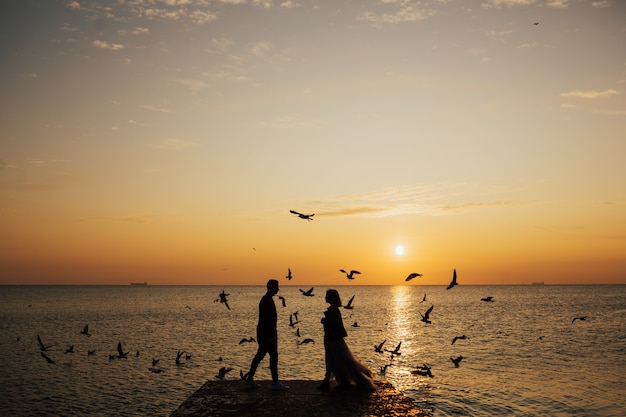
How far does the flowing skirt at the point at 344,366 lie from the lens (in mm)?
12891

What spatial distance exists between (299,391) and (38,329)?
73438mm

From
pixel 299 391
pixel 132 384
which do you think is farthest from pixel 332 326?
pixel 132 384

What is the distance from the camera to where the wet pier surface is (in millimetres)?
11180

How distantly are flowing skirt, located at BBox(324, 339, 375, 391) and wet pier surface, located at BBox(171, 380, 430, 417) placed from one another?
26cm

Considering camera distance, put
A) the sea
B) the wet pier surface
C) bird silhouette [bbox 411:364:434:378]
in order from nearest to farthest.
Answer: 1. the wet pier surface
2. the sea
3. bird silhouette [bbox 411:364:434:378]

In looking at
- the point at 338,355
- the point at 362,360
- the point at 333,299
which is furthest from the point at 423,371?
the point at 333,299

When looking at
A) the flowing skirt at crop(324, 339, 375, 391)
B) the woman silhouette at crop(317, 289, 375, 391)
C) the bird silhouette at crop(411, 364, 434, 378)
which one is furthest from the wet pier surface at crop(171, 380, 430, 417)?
the bird silhouette at crop(411, 364, 434, 378)

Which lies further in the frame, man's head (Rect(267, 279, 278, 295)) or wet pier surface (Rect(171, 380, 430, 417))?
man's head (Rect(267, 279, 278, 295))

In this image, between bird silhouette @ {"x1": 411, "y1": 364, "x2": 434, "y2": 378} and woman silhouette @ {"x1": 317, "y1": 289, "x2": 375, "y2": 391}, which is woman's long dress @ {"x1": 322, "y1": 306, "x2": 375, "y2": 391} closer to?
woman silhouette @ {"x1": 317, "y1": 289, "x2": 375, "y2": 391}

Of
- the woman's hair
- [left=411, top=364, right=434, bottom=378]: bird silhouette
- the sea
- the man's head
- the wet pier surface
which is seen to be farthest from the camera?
[left=411, top=364, right=434, bottom=378]: bird silhouette

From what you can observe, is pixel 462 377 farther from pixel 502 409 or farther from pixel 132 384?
pixel 132 384

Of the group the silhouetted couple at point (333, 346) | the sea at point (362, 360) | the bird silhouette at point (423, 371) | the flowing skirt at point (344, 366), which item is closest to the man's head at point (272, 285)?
the silhouetted couple at point (333, 346)

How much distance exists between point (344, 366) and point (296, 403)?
1648 mm

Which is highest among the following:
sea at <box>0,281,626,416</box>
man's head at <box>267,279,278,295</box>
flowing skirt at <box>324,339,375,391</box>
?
man's head at <box>267,279,278,295</box>
